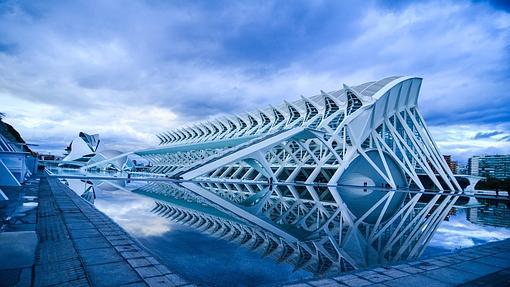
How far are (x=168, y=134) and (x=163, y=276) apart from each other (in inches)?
3013

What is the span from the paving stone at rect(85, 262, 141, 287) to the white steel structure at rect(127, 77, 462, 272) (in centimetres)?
245

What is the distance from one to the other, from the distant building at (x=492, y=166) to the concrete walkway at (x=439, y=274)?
462 ft

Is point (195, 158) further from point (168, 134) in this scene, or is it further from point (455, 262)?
point (455, 262)

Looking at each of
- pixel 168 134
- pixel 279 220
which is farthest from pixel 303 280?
pixel 168 134

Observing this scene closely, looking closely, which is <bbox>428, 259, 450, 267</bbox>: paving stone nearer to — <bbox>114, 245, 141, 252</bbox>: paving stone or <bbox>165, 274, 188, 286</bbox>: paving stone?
<bbox>165, 274, 188, 286</bbox>: paving stone

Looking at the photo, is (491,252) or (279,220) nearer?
(491,252)

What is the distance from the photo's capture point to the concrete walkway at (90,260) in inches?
120

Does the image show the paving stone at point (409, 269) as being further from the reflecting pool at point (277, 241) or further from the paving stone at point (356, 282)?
the paving stone at point (356, 282)

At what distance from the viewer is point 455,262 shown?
178 inches

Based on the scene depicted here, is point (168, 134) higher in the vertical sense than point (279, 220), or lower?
higher

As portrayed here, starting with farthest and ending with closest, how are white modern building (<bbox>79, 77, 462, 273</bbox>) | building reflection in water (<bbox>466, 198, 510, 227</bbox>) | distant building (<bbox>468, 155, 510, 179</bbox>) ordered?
distant building (<bbox>468, 155, 510, 179</bbox>) < building reflection in water (<bbox>466, 198, 510, 227</bbox>) < white modern building (<bbox>79, 77, 462, 273</bbox>)

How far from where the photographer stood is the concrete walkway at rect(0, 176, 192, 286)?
120 inches

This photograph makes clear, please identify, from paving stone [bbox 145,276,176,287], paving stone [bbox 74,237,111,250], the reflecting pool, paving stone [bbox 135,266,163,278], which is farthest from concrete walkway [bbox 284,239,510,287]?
paving stone [bbox 74,237,111,250]

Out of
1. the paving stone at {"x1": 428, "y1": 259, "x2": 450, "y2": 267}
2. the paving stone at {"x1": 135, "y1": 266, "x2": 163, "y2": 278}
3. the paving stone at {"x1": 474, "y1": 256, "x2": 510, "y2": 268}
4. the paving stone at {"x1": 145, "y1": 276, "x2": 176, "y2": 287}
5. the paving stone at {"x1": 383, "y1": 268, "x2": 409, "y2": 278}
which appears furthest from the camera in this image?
the paving stone at {"x1": 474, "y1": 256, "x2": 510, "y2": 268}
